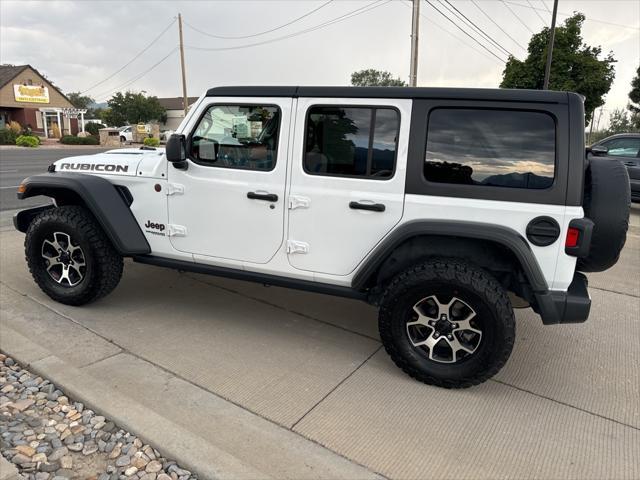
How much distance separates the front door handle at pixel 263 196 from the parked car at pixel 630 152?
840 cm

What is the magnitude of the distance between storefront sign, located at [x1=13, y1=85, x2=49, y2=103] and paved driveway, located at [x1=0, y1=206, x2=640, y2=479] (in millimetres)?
51376

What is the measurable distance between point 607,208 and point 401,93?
1.44 meters

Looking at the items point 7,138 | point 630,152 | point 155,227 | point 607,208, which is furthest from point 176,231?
point 7,138

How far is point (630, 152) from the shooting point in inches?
378

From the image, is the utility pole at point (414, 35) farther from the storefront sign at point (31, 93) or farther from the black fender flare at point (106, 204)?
the storefront sign at point (31, 93)

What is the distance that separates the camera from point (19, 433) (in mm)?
2350

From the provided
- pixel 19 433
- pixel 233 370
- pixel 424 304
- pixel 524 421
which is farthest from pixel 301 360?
pixel 19 433

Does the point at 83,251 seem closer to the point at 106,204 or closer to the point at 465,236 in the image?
the point at 106,204

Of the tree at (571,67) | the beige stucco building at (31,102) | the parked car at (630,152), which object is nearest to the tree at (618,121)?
the tree at (571,67)

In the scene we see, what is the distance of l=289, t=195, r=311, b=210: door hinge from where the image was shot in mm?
3139

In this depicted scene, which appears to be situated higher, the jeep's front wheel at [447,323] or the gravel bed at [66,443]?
the jeep's front wheel at [447,323]

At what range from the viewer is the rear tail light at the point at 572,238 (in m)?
2.63

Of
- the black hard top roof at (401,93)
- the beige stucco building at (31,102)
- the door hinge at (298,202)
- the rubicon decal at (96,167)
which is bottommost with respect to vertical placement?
→ the door hinge at (298,202)

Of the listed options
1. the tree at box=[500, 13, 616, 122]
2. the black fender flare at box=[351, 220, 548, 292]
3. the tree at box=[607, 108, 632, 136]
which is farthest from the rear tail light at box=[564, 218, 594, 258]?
the tree at box=[607, 108, 632, 136]
